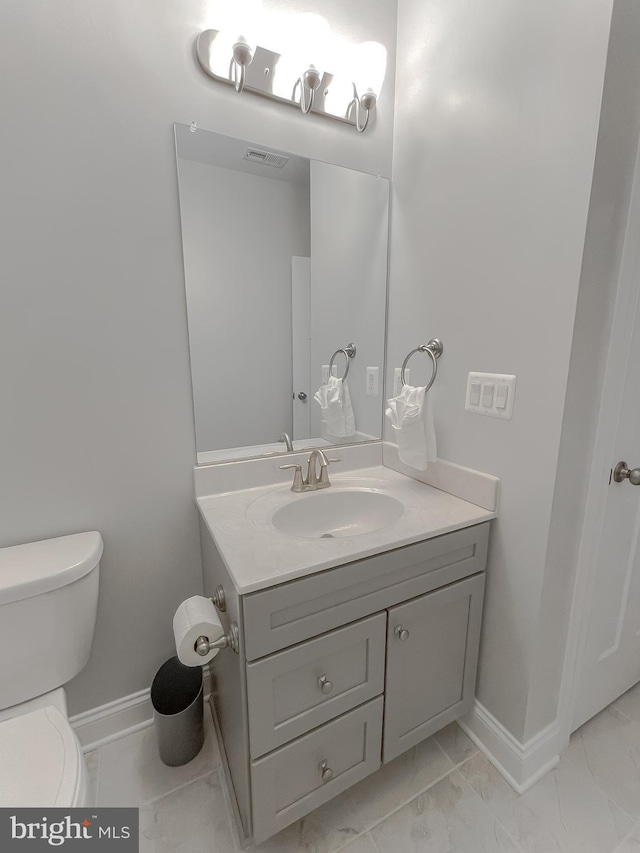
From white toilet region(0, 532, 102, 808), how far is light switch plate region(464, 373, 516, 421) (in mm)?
1153

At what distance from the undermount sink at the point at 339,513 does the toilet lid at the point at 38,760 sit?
27.1 inches

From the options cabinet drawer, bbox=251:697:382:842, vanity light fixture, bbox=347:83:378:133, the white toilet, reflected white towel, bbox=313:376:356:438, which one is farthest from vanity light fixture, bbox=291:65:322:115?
cabinet drawer, bbox=251:697:382:842

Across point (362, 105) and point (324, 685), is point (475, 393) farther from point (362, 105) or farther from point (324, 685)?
point (362, 105)

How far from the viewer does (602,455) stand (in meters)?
1.02

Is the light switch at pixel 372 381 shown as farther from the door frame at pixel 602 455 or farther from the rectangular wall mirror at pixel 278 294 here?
the door frame at pixel 602 455

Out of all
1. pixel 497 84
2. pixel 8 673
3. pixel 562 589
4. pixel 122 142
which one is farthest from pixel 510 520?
pixel 122 142

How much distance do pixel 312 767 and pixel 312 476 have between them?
77cm

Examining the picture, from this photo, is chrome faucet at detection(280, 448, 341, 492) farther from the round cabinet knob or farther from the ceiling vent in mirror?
the ceiling vent in mirror

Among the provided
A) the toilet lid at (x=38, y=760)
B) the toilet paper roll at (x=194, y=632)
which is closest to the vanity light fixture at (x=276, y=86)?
the toilet paper roll at (x=194, y=632)

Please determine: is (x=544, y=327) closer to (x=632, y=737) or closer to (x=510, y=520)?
(x=510, y=520)

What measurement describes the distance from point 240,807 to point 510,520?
1.05 meters

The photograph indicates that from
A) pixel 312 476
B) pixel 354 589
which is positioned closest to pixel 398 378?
pixel 312 476

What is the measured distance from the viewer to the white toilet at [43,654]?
761 mm

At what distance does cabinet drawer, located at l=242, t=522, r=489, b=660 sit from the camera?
0.81 metres
